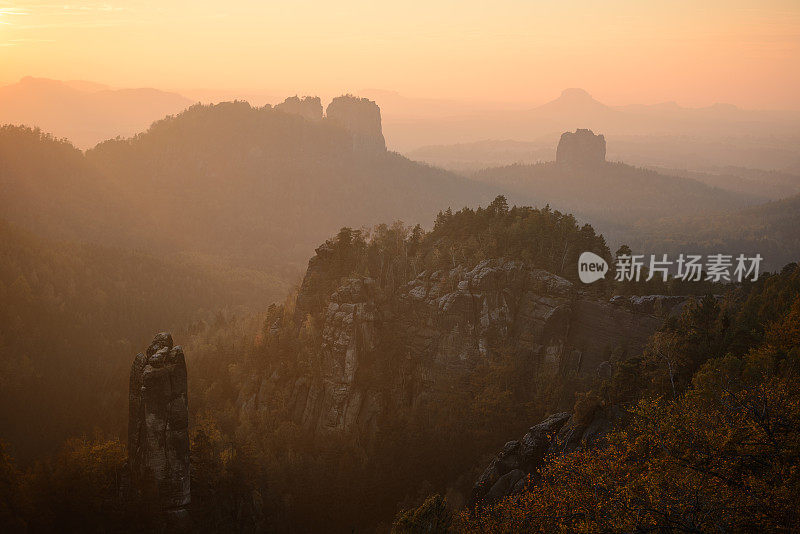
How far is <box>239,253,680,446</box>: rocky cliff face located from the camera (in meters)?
62.9

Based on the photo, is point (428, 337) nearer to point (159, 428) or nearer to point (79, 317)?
point (159, 428)

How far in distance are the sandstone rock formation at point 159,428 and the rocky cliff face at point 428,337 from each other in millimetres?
22506

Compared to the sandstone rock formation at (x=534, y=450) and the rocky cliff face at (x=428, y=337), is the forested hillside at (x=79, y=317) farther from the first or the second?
the sandstone rock formation at (x=534, y=450)

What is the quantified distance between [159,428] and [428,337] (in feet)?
107

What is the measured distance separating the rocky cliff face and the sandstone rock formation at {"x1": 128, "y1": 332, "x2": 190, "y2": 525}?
73.8 feet

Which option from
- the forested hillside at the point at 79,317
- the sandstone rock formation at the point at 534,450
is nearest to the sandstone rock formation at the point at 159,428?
the sandstone rock formation at the point at 534,450

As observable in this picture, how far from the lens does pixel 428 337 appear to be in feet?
220

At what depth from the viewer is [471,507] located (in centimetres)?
4678

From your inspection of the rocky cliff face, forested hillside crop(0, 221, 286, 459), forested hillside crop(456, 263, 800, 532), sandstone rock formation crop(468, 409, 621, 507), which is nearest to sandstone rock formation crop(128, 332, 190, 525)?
forested hillside crop(456, 263, 800, 532)

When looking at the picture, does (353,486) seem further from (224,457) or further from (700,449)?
(700,449)

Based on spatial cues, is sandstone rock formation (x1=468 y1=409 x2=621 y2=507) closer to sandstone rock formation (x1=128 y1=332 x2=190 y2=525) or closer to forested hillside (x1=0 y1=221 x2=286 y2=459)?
sandstone rock formation (x1=128 y1=332 x2=190 y2=525)

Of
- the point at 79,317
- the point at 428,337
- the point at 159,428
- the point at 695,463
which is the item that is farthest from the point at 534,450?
the point at 79,317

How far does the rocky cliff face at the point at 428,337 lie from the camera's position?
62938 millimetres

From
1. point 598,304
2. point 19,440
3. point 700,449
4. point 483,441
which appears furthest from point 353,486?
point 19,440
